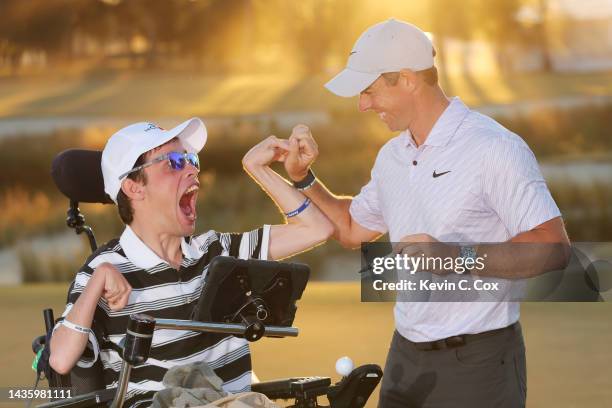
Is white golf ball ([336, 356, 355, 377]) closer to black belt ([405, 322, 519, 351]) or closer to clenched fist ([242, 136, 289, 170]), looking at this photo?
black belt ([405, 322, 519, 351])

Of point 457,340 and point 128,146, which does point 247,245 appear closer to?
point 128,146

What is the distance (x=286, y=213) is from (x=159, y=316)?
1.93ft

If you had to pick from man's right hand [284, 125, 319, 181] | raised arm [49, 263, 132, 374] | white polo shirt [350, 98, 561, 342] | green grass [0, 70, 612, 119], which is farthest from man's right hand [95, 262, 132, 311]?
green grass [0, 70, 612, 119]

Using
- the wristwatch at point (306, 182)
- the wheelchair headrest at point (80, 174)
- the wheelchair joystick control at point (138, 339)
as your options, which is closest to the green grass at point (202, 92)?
the wristwatch at point (306, 182)

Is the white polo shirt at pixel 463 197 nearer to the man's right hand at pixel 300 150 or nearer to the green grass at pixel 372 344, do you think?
the man's right hand at pixel 300 150

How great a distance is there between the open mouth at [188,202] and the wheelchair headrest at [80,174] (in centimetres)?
40

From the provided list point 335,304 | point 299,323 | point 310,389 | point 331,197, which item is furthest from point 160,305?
point 335,304

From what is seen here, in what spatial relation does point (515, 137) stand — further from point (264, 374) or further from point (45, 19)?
point (45, 19)

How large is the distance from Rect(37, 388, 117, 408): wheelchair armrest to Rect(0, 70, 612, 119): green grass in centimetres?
1465

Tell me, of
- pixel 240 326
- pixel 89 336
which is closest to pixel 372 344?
pixel 89 336

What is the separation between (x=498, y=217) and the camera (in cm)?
369

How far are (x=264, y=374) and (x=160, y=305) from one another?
447cm

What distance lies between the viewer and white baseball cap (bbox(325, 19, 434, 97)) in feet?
12.5

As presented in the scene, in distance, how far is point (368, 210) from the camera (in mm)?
4184
